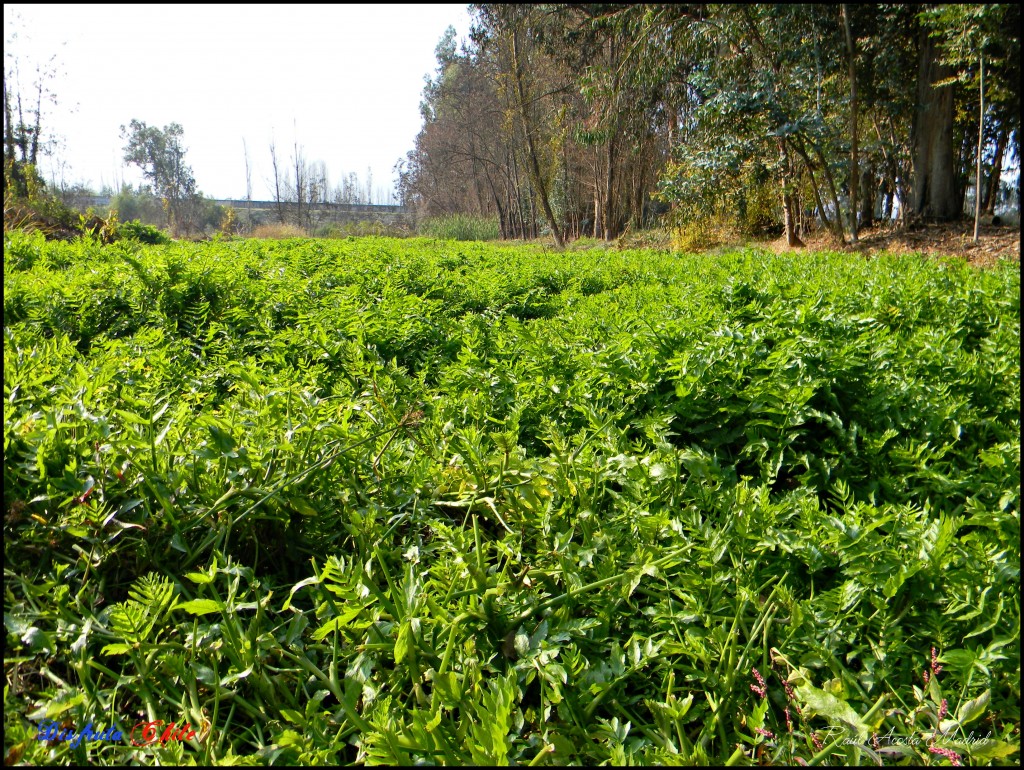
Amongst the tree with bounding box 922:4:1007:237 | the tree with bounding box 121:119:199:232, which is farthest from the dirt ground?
the tree with bounding box 121:119:199:232

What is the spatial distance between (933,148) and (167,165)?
1831 inches

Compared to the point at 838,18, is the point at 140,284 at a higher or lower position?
lower

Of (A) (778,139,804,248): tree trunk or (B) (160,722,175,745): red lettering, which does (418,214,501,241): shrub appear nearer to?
(A) (778,139,804,248): tree trunk

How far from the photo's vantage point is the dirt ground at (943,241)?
30.6 feet

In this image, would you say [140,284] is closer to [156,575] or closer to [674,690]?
[156,575]

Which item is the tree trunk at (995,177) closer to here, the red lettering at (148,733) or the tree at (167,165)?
the red lettering at (148,733)

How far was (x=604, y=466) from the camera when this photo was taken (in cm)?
207

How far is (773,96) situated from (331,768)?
12.5 metres

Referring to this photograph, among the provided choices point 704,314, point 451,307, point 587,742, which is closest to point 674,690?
Result: point 587,742

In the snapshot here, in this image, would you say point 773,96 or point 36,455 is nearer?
point 36,455

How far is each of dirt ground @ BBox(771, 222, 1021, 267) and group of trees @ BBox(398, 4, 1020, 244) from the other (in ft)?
1.44

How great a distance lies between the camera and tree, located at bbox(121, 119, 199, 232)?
41.4m

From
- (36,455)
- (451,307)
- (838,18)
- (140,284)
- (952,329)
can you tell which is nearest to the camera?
(36,455)

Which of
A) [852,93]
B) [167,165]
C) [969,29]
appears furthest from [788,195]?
[167,165]
